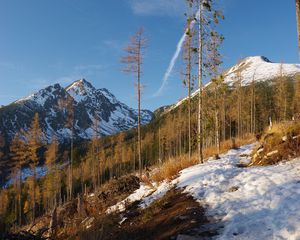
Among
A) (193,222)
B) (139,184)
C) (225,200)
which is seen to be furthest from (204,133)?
(193,222)

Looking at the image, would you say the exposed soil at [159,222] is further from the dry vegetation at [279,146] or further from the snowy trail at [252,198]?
the dry vegetation at [279,146]

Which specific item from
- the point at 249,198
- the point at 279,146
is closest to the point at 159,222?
the point at 249,198

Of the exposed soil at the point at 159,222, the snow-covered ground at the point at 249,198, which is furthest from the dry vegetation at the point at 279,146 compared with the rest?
the exposed soil at the point at 159,222

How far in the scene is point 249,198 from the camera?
7305 mm

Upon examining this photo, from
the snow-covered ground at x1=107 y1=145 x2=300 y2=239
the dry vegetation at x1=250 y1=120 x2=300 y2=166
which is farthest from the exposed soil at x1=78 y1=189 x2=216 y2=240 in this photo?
the dry vegetation at x1=250 y1=120 x2=300 y2=166

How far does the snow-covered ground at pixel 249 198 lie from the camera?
5.64 metres

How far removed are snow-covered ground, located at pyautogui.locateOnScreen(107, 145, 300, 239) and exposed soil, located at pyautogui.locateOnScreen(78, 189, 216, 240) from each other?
307 millimetres

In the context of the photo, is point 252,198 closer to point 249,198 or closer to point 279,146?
point 249,198

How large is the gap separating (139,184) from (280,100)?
4925 centimetres

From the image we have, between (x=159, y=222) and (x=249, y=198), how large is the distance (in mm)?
2028

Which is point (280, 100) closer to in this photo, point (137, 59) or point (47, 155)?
point (137, 59)

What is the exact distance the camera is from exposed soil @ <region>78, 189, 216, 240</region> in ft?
19.7

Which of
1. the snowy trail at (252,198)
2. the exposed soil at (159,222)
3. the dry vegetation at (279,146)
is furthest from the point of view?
the dry vegetation at (279,146)

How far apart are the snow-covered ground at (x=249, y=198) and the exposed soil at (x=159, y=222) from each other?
31 centimetres
